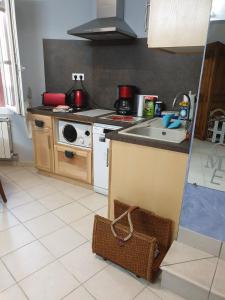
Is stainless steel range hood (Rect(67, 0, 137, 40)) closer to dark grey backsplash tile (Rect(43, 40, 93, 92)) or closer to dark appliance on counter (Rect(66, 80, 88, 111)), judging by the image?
dark grey backsplash tile (Rect(43, 40, 93, 92))

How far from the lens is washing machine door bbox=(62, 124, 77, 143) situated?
2545 millimetres

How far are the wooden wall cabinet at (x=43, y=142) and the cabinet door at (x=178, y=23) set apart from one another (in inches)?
61.1

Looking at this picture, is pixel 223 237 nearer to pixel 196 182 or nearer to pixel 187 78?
pixel 196 182

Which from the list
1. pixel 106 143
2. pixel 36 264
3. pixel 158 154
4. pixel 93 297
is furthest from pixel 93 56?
pixel 93 297

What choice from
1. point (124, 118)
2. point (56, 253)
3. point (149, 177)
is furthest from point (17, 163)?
point (149, 177)

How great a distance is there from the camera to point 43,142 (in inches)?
110

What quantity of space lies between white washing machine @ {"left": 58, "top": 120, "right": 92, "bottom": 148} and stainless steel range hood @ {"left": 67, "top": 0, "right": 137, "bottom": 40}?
919mm

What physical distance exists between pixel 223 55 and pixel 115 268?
1472 mm

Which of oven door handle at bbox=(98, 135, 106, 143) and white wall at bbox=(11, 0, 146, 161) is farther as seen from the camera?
white wall at bbox=(11, 0, 146, 161)

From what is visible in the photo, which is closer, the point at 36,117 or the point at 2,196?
the point at 2,196

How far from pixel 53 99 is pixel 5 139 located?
34.7 inches

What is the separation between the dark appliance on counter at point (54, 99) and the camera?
9.27 feet

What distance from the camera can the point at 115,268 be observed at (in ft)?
5.24

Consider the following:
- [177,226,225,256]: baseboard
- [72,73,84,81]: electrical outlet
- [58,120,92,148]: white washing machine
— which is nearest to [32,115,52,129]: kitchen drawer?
[58,120,92,148]: white washing machine
